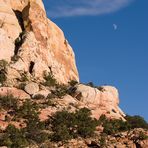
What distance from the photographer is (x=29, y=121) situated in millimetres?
111812

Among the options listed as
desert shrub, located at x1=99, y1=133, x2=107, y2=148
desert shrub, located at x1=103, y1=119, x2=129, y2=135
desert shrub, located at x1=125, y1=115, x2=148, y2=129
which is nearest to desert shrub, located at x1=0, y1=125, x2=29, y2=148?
desert shrub, located at x1=99, y1=133, x2=107, y2=148

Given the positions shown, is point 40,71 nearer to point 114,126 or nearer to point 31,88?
point 31,88

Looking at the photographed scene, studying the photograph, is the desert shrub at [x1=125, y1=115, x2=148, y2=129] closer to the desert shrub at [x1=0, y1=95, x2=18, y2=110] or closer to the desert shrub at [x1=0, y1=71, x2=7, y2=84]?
the desert shrub at [x1=0, y1=95, x2=18, y2=110]

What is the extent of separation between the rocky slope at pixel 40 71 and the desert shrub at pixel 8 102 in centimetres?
18

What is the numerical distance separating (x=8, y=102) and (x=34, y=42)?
2702cm

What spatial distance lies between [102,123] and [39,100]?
519 inches

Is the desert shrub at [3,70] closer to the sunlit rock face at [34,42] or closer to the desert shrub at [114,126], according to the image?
the sunlit rock face at [34,42]

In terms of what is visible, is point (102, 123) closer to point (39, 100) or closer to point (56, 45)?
point (39, 100)

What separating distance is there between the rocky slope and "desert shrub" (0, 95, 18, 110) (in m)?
0.18

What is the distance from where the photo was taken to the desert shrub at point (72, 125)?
108 metres

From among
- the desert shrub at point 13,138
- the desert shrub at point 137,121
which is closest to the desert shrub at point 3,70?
the desert shrub at point 13,138

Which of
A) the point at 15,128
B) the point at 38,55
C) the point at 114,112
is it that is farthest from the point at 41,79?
the point at 15,128

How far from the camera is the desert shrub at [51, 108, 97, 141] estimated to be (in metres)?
108

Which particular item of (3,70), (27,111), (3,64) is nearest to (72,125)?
(27,111)
